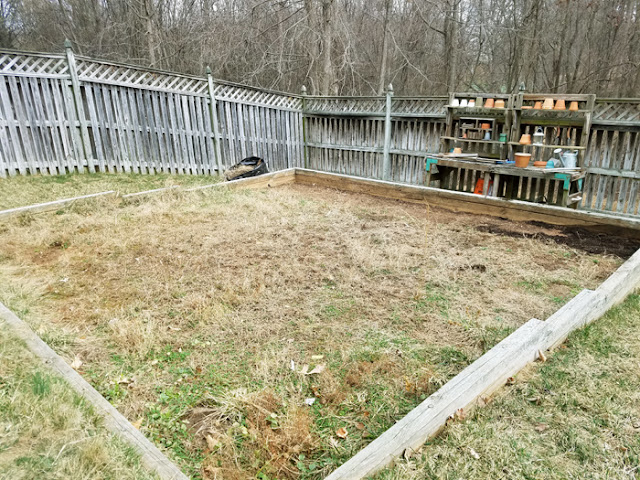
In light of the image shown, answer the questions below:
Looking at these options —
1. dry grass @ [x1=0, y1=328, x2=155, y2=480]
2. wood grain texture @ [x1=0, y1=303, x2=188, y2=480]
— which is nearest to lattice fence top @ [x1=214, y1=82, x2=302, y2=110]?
wood grain texture @ [x1=0, y1=303, x2=188, y2=480]

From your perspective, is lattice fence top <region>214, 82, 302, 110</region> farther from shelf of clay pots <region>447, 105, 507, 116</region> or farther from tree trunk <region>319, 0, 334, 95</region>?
shelf of clay pots <region>447, 105, 507, 116</region>

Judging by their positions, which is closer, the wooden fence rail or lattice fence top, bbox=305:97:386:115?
the wooden fence rail

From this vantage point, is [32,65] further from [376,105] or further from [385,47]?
[385,47]

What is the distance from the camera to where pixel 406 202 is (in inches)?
248

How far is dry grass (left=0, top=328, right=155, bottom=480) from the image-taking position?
5.02 ft

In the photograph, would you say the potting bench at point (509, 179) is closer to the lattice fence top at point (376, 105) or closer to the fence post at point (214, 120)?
the lattice fence top at point (376, 105)

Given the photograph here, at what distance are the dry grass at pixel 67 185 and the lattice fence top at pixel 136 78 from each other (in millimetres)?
1690

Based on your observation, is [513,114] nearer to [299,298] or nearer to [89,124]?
[299,298]

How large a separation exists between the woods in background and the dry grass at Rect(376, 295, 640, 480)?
10380 millimetres

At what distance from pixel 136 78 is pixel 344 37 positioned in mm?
7002

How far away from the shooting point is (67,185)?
675 centimetres

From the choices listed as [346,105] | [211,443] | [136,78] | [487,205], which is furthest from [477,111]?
[211,443]

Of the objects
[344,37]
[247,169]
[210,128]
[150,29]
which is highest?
[150,29]

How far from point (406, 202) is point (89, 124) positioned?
5.74 metres
